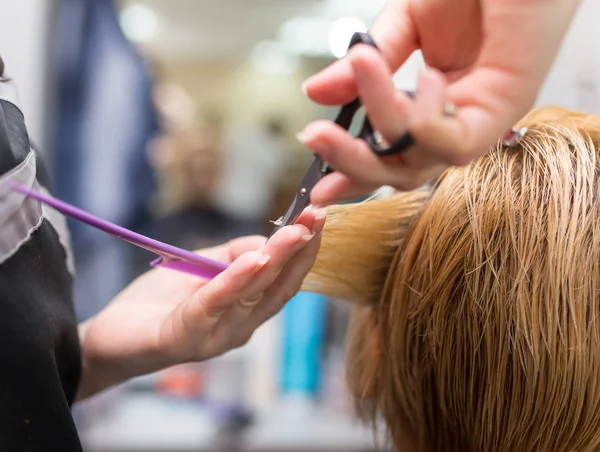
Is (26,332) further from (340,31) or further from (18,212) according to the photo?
(340,31)

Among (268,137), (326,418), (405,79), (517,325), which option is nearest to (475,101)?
(517,325)

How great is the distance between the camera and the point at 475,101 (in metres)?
0.33

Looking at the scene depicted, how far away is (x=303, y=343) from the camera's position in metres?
1.68

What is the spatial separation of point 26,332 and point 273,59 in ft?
8.38

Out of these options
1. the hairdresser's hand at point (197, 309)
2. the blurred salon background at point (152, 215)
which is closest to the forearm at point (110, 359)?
the hairdresser's hand at point (197, 309)

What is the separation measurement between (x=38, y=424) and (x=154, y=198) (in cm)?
153

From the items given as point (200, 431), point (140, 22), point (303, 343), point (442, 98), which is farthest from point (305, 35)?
point (442, 98)

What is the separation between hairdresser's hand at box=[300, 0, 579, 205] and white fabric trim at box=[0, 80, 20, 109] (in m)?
0.25

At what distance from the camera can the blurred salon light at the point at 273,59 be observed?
2746 millimetres

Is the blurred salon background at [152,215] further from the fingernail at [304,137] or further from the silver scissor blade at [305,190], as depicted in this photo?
the fingernail at [304,137]

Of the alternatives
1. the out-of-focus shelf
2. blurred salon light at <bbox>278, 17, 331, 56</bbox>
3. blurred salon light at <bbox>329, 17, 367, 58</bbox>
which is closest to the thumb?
the out-of-focus shelf

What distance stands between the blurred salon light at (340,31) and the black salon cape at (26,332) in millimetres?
1618

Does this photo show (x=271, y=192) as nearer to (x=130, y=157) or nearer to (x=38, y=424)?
(x=130, y=157)

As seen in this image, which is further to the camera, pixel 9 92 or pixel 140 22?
pixel 140 22
